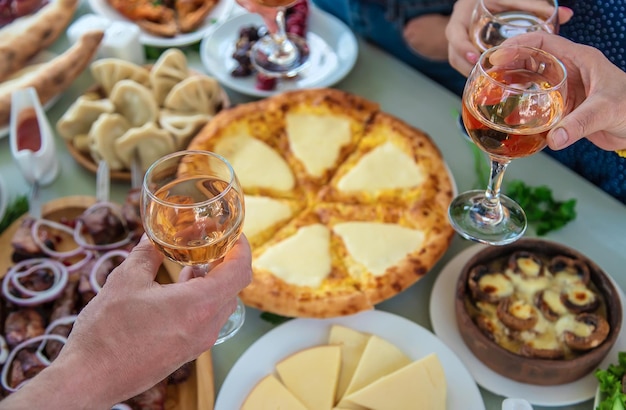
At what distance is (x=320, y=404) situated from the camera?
56.1 inches

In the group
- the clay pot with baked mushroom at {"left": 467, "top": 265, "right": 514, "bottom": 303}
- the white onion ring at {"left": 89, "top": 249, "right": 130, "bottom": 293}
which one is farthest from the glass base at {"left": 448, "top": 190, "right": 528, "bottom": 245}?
the white onion ring at {"left": 89, "top": 249, "right": 130, "bottom": 293}

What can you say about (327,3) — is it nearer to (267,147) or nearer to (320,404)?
(267,147)

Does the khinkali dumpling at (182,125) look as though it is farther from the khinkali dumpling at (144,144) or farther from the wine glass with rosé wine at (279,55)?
the wine glass with rosé wine at (279,55)

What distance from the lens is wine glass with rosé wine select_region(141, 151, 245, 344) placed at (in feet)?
3.64

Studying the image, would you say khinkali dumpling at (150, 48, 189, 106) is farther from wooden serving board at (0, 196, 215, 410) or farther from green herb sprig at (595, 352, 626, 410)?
green herb sprig at (595, 352, 626, 410)

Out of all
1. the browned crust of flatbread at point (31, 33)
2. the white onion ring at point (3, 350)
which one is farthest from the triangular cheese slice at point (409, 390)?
the browned crust of flatbread at point (31, 33)

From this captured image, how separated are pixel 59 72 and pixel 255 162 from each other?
2.68 ft

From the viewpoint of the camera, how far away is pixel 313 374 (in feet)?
Result: 4.85

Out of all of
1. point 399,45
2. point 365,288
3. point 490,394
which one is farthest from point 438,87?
point 490,394

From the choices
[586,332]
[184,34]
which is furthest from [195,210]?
[184,34]

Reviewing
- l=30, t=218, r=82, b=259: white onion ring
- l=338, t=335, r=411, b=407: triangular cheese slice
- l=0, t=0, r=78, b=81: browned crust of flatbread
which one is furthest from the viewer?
l=0, t=0, r=78, b=81: browned crust of flatbread

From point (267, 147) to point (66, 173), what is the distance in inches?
26.2

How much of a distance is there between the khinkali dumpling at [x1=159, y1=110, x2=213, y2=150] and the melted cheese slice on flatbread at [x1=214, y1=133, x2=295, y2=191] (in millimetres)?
119

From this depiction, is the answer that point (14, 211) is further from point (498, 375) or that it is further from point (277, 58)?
point (498, 375)
